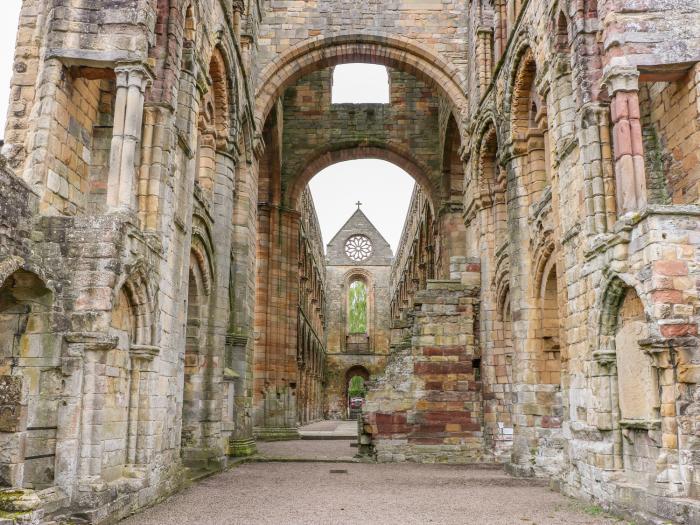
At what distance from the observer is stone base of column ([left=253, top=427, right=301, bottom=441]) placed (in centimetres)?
1968

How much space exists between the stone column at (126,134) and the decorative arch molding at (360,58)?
9.35m

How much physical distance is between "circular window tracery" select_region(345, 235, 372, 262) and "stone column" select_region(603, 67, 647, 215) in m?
41.1

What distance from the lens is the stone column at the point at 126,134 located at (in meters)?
7.55

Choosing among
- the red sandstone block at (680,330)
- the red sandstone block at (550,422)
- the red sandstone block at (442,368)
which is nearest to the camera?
the red sandstone block at (680,330)

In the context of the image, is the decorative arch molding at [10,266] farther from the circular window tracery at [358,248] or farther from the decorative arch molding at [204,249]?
the circular window tracery at [358,248]

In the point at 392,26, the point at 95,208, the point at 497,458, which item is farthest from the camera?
the point at 392,26

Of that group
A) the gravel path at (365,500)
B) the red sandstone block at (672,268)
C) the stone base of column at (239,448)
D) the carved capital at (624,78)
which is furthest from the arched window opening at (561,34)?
the stone base of column at (239,448)

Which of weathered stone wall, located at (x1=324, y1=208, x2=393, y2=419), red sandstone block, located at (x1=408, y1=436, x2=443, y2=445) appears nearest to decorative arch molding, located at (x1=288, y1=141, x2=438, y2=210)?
red sandstone block, located at (x1=408, y1=436, x2=443, y2=445)

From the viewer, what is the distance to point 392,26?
688 inches

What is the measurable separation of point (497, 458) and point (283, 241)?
34.4 feet

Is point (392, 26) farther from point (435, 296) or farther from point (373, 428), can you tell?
point (373, 428)

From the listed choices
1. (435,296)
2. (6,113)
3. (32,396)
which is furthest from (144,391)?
(435,296)

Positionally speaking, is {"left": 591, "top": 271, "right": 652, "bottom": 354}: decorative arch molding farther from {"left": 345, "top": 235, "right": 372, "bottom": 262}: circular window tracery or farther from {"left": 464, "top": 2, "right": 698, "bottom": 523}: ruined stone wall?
{"left": 345, "top": 235, "right": 372, "bottom": 262}: circular window tracery

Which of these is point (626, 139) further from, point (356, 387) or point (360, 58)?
point (356, 387)
